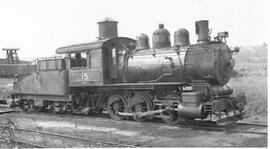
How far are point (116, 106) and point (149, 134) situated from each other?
3.44m

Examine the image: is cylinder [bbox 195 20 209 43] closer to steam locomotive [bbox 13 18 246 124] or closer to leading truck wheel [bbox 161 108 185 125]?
steam locomotive [bbox 13 18 246 124]

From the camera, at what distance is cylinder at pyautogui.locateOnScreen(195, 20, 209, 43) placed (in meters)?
10.8

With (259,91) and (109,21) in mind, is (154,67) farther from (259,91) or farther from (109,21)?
(259,91)

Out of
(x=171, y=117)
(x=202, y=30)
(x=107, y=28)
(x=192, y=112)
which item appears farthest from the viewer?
(x=107, y=28)

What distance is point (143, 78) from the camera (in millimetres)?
12164

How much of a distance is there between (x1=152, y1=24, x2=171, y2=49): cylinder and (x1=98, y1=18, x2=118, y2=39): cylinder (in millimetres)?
3564

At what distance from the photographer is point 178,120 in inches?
446

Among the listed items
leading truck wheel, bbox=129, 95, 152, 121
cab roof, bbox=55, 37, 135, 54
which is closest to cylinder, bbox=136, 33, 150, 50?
cab roof, bbox=55, 37, 135, 54

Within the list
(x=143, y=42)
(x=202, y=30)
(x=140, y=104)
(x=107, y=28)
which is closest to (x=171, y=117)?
(x=140, y=104)

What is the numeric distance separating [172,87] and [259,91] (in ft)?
19.5

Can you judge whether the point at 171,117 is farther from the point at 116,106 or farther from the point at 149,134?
the point at 116,106

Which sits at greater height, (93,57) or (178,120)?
(93,57)

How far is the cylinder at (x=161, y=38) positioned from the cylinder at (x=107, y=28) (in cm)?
356

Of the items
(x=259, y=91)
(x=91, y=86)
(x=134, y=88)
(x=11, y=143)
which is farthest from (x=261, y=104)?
(x=11, y=143)
